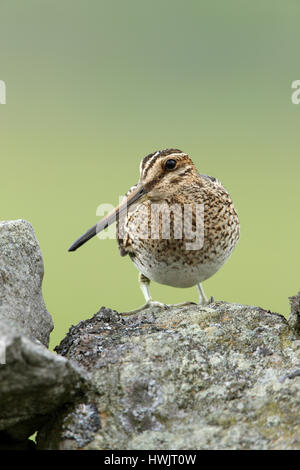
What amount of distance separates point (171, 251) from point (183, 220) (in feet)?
0.83

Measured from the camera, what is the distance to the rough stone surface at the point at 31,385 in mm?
2695

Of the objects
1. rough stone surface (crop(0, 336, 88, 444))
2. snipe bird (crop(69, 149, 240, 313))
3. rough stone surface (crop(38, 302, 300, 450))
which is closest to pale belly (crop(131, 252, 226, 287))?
snipe bird (crop(69, 149, 240, 313))

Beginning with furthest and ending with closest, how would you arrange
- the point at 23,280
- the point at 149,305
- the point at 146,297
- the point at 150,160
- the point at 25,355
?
1. the point at 146,297
2. the point at 149,305
3. the point at 150,160
4. the point at 23,280
5. the point at 25,355

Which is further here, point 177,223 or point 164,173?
point 177,223

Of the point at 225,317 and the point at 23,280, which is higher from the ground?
the point at 23,280

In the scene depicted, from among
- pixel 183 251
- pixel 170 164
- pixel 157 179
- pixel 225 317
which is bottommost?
pixel 225 317

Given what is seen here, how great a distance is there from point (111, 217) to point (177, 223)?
61 centimetres

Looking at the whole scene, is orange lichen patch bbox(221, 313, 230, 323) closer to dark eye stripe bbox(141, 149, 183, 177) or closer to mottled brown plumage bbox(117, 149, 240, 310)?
mottled brown plumage bbox(117, 149, 240, 310)

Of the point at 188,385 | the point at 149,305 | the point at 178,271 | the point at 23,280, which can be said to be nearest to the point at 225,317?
the point at 188,385

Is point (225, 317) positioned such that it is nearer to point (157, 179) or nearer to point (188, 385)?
point (188, 385)

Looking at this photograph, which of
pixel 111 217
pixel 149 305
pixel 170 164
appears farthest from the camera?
pixel 149 305

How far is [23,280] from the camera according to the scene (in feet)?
12.4
